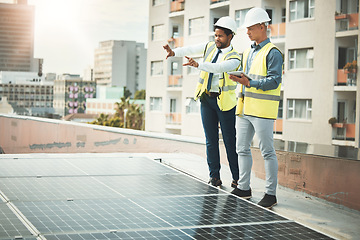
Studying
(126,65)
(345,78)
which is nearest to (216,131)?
(345,78)

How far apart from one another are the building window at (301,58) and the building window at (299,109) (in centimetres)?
159

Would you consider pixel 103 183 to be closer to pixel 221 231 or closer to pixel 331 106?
pixel 221 231

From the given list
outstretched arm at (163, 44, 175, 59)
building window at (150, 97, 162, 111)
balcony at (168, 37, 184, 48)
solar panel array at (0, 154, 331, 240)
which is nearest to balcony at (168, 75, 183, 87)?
building window at (150, 97, 162, 111)

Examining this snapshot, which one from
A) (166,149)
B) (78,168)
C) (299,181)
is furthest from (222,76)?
(166,149)

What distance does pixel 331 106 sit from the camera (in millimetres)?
24766

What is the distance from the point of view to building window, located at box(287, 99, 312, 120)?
25938 millimetres

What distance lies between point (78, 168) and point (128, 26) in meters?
176

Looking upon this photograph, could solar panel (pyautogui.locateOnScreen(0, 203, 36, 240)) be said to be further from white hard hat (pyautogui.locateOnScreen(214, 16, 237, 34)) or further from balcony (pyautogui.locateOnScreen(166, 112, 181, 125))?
balcony (pyautogui.locateOnScreen(166, 112, 181, 125))

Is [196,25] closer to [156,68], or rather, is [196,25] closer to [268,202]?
[156,68]

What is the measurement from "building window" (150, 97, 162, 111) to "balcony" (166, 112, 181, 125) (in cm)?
189

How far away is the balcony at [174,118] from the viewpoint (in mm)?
34375

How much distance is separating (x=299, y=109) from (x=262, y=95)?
22.9 metres

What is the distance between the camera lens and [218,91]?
4500 mm

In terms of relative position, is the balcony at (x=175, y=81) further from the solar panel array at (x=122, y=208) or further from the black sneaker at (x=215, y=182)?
the black sneaker at (x=215, y=182)
